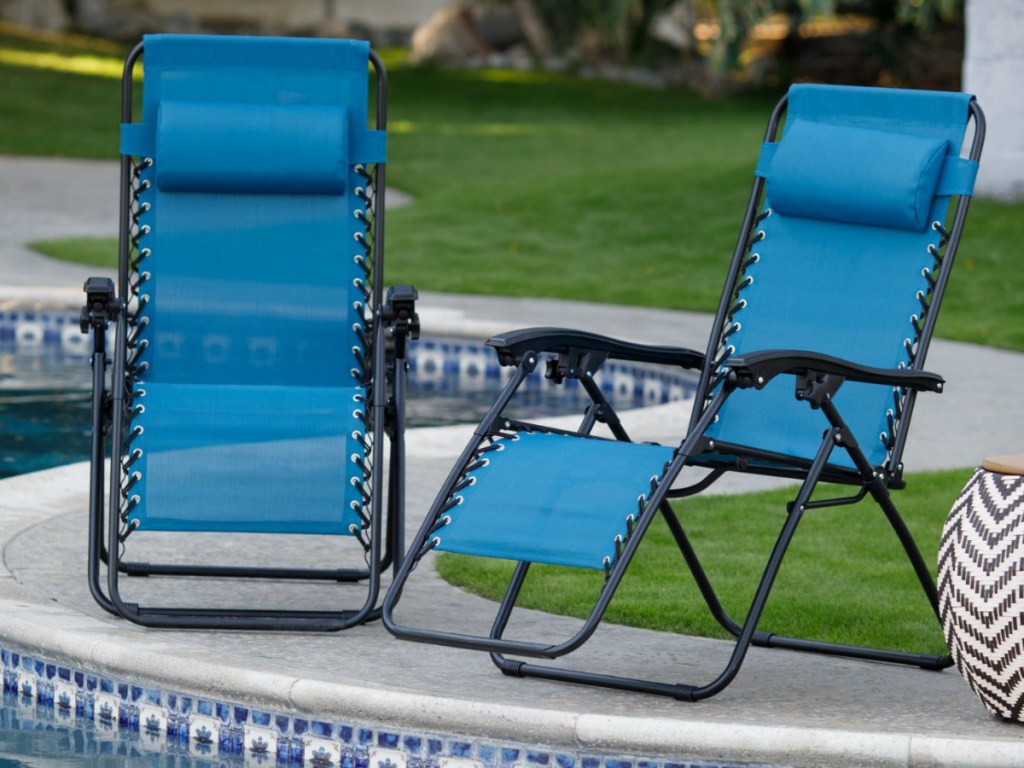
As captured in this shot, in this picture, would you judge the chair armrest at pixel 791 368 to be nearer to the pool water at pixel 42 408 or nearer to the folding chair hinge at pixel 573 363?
the folding chair hinge at pixel 573 363

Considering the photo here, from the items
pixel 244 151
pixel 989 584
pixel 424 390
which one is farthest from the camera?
pixel 424 390

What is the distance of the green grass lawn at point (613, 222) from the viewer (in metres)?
4.43

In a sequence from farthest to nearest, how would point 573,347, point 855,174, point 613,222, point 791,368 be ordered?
point 613,222 → point 855,174 → point 573,347 → point 791,368

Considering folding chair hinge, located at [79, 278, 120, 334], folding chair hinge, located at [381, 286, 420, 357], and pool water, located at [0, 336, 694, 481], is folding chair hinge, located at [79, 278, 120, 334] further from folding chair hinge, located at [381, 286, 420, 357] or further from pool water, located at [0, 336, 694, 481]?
pool water, located at [0, 336, 694, 481]

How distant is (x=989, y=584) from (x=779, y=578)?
139cm

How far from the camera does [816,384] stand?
340 cm

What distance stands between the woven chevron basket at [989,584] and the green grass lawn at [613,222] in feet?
2.37

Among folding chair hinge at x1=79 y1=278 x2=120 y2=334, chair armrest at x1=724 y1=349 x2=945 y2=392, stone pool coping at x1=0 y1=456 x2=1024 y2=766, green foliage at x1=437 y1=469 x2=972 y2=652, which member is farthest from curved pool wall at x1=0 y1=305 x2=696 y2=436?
chair armrest at x1=724 y1=349 x2=945 y2=392

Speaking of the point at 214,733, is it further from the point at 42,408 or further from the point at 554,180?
the point at 554,180

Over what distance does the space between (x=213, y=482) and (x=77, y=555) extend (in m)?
0.72

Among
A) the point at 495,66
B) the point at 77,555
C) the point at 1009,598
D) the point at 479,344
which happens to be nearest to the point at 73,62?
the point at 495,66

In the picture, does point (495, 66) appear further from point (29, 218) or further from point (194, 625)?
point (194, 625)

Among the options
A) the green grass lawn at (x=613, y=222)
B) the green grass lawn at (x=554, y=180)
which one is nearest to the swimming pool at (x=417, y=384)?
the green grass lawn at (x=613, y=222)

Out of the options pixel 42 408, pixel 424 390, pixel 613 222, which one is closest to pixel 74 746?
pixel 42 408
